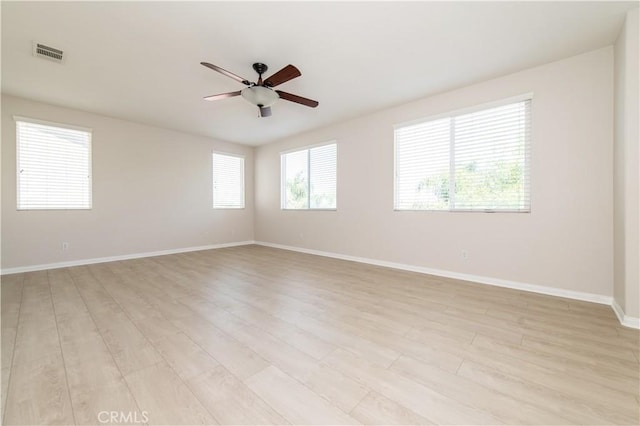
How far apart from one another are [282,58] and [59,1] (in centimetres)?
191

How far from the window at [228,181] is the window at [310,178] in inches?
54.9

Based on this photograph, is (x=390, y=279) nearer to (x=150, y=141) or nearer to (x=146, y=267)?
(x=146, y=267)

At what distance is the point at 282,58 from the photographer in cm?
281

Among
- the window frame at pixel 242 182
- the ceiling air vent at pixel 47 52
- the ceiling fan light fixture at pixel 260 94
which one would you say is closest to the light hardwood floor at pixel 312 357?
the ceiling fan light fixture at pixel 260 94

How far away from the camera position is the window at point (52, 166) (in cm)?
400

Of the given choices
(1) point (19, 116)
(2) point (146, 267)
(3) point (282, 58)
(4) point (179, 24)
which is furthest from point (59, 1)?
(2) point (146, 267)

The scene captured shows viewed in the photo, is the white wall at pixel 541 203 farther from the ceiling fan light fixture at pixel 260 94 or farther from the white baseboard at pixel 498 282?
the ceiling fan light fixture at pixel 260 94

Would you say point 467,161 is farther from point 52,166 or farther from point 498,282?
point 52,166

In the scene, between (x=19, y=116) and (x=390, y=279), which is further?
(x=19, y=116)

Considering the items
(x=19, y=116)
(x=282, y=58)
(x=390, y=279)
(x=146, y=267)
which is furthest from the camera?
(x=146, y=267)

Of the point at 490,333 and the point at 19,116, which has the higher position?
the point at 19,116

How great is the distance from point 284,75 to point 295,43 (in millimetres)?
342

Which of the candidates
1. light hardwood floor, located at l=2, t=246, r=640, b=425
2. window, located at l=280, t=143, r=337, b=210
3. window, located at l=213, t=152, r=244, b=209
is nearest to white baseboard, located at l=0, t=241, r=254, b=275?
window, located at l=213, t=152, r=244, b=209

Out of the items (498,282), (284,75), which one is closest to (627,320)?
(498,282)
